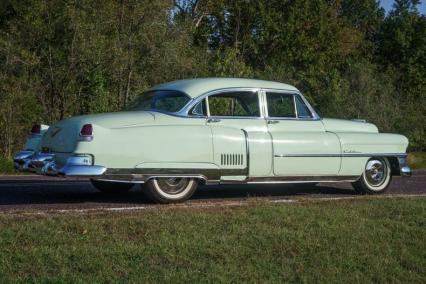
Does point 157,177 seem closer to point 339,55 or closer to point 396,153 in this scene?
point 396,153

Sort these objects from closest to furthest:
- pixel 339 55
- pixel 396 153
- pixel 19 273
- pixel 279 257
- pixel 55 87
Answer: pixel 19 273, pixel 279 257, pixel 396 153, pixel 55 87, pixel 339 55

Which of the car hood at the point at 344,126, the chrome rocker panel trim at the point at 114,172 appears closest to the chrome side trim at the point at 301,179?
the chrome rocker panel trim at the point at 114,172

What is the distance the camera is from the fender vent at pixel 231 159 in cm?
888

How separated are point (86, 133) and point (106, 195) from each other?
195 cm

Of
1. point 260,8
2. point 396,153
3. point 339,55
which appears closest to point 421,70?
point 339,55

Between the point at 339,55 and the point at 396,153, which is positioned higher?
the point at 339,55

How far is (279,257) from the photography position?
6.03 meters

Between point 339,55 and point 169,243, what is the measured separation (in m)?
40.9

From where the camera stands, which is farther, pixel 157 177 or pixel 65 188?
pixel 65 188

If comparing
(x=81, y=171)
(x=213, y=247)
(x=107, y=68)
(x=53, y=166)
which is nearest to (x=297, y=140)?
(x=81, y=171)

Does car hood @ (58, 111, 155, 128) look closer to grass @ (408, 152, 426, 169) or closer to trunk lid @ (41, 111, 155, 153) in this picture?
trunk lid @ (41, 111, 155, 153)

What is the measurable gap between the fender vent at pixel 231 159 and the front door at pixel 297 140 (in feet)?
1.80

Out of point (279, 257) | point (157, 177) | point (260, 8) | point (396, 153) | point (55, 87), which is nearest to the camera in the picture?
point (279, 257)

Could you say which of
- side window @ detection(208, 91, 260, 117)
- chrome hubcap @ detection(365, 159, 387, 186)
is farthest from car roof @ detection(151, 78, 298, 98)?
chrome hubcap @ detection(365, 159, 387, 186)
